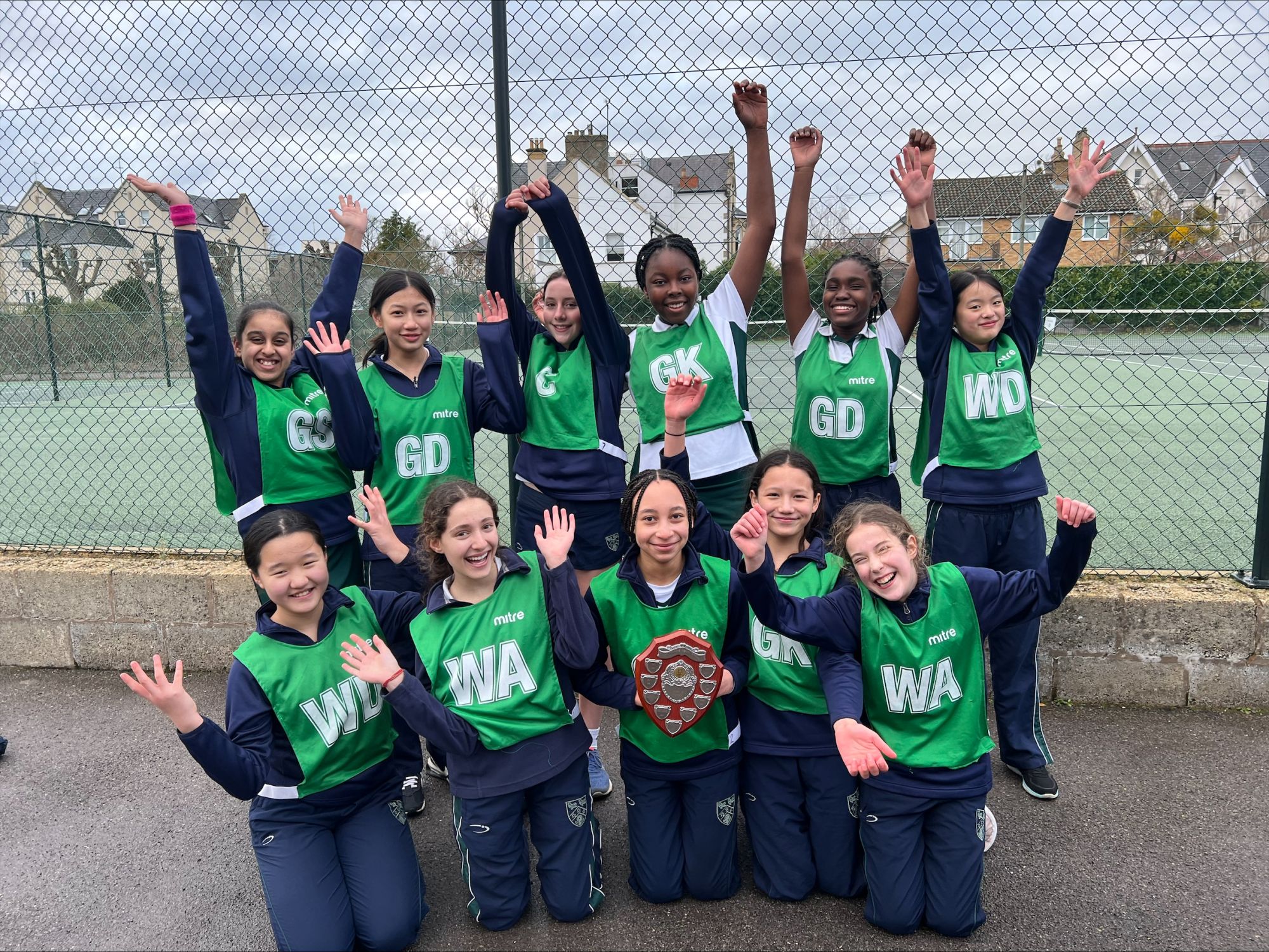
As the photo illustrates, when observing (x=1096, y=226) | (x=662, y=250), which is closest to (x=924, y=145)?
(x=662, y=250)

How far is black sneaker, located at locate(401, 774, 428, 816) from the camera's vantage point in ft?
10.3

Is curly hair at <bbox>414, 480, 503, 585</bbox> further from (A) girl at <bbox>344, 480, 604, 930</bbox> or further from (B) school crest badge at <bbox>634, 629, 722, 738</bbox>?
(B) school crest badge at <bbox>634, 629, 722, 738</bbox>

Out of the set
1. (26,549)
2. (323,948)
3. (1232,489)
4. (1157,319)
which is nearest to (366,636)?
(323,948)

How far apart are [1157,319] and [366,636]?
16.2 feet

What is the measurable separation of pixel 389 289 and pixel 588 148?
1087 millimetres

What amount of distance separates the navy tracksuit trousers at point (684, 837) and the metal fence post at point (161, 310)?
29.9 feet

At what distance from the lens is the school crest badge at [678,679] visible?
251 cm

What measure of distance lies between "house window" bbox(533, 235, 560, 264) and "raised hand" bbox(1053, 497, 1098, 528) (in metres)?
2.24

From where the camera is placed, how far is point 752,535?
233 cm

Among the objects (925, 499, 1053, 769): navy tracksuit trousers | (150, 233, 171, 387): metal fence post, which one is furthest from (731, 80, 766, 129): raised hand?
(150, 233, 171, 387): metal fence post

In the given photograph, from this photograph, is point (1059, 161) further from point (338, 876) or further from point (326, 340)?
point (338, 876)

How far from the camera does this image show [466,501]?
8.61 feet

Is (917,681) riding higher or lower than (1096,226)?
lower

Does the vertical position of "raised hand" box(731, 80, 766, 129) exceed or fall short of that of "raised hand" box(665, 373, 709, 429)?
it exceeds it
